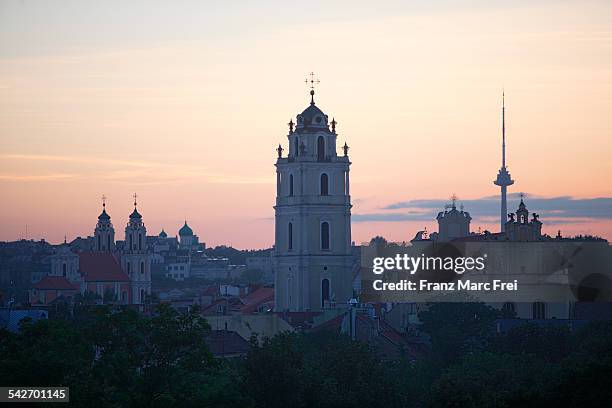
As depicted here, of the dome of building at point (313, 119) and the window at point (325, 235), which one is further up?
the dome of building at point (313, 119)

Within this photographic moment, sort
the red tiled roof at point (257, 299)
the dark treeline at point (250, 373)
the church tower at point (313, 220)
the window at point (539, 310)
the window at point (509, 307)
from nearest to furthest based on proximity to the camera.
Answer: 1. the dark treeline at point (250, 373)
2. the window at point (539, 310)
3. the window at point (509, 307)
4. the church tower at point (313, 220)
5. the red tiled roof at point (257, 299)

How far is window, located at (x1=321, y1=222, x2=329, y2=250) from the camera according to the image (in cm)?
13888

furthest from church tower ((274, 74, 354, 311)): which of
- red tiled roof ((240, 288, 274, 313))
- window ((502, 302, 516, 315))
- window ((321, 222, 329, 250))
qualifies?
window ((502, 302, 516, 315))

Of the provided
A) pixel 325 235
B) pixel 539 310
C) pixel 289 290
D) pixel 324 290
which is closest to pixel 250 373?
pixel 539 310

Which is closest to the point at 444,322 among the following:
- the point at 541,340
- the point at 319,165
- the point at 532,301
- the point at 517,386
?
the point at 532,301

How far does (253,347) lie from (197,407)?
14.1 m

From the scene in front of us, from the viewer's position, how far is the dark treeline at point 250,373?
64.4 metres

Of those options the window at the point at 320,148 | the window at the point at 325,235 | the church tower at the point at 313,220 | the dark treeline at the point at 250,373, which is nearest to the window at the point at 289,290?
the church tower at the point at 313,220

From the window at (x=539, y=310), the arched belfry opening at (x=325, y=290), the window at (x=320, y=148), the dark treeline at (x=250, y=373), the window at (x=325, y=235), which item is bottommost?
the dark treeline at (x=250, y=373)

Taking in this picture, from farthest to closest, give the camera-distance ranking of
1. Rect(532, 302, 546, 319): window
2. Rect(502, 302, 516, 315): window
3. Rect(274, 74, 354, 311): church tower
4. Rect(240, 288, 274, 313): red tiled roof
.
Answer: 1. Rect(240, 288, 274, 313): red tiled roof
2. Rect(274, 74, 354, 311): church tower
3. Rect(502, 302, 516, 315): window
4. Rect(532, 302, 546, 319): window

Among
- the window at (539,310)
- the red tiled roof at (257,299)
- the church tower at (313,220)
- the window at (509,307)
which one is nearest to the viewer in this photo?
the window at (539,310)

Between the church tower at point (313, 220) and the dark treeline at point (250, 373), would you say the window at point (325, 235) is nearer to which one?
the church tower at point (313, 220)

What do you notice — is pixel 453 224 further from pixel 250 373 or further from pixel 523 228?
pixel 250 373

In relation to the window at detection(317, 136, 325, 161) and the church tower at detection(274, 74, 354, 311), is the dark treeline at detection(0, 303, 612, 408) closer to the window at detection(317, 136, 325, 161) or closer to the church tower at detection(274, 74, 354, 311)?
the church tower at detection(274, 74, 354, 311)
